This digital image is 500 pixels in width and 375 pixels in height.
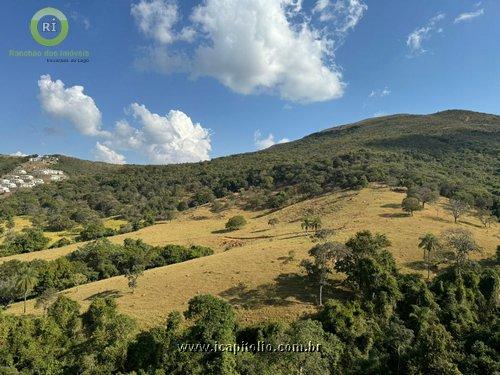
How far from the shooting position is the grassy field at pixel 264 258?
38625 mm

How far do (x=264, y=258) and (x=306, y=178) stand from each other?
67683mm

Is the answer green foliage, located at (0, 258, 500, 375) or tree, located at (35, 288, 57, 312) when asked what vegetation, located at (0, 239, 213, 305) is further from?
green foliage, located at (0, 258, 500, 375)

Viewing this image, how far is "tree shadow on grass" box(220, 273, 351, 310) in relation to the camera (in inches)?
1503

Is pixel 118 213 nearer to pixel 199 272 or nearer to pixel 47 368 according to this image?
pixel 199 272

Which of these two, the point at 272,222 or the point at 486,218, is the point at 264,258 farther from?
the point at 486,218

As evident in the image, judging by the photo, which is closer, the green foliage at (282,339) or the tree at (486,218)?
the green foliage at (282,339)

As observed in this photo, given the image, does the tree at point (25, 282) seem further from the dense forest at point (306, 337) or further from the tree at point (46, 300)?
the dense forest at point (306, 337)

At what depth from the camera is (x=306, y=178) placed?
115 metres

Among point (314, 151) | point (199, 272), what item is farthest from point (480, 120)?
point (199, 272)

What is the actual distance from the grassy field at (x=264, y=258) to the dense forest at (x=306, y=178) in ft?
51.5

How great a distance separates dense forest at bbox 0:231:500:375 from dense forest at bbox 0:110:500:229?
2158 inches

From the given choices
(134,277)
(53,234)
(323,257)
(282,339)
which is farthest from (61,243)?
(282,339)

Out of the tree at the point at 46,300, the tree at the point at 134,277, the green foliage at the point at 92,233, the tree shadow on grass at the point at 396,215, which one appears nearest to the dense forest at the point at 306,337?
the tree at the point at 46,300

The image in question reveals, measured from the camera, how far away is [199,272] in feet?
156
